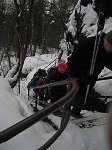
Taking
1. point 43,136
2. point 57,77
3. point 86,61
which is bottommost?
point 43,136

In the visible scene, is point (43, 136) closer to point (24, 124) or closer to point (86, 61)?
point (86, 61)

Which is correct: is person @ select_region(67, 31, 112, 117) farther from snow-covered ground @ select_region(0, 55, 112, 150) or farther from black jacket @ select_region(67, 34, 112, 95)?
snow-covered ground @ select_region(0, 55, 112, 150)

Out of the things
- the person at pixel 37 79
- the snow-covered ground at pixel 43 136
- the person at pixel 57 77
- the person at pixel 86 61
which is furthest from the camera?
the person at pixel 37 79

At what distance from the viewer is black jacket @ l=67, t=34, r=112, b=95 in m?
5.32

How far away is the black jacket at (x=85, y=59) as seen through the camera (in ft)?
17.5

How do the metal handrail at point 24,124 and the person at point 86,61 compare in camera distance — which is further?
the person at point 86,61

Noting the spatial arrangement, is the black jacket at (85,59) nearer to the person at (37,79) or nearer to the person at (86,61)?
the person at (86,61)

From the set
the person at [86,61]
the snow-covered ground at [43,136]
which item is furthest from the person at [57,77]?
the snow-covered ground at [43,136]

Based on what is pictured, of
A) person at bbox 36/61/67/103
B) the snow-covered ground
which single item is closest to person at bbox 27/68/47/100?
person at bbox 36/61/67/103

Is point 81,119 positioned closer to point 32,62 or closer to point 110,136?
point 110,136

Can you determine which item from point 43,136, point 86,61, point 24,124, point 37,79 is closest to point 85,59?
point 86,61

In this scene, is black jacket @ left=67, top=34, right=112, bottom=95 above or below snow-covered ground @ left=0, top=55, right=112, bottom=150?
above

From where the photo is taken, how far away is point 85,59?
5.48 meters

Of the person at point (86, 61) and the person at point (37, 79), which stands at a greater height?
the person at point (86, 61)
